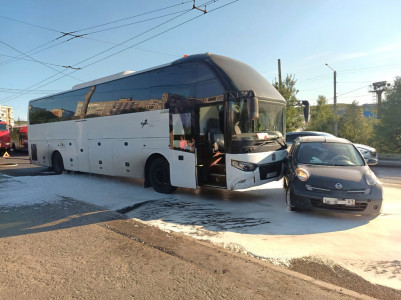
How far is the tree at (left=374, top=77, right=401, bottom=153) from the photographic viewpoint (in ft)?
67.0

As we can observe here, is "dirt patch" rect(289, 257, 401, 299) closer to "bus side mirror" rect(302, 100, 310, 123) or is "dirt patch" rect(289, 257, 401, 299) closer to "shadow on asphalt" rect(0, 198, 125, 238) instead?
"shadow on asphalt" rect(0, 198, 125, 238)

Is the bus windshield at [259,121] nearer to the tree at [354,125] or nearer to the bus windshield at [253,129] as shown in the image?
the bus windshield at [253,129]

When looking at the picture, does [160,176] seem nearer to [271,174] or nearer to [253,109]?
[271,174]

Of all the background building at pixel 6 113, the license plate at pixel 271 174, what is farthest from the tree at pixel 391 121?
the background building at pixel 6 113

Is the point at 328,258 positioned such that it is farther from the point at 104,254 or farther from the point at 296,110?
the point at 296,110

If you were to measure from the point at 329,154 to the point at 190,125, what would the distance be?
346 cm

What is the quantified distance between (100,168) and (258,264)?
26.7ft

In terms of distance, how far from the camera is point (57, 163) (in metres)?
13.3

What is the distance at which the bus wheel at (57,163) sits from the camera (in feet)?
42.9

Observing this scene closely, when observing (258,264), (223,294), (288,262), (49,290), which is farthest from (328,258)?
(49,290)

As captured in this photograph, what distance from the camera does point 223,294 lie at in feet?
10.3

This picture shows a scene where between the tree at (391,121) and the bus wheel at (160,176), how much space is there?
63.1 feet

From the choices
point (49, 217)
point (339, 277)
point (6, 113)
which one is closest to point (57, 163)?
point (49, 217)

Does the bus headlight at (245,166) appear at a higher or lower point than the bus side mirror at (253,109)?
lower
